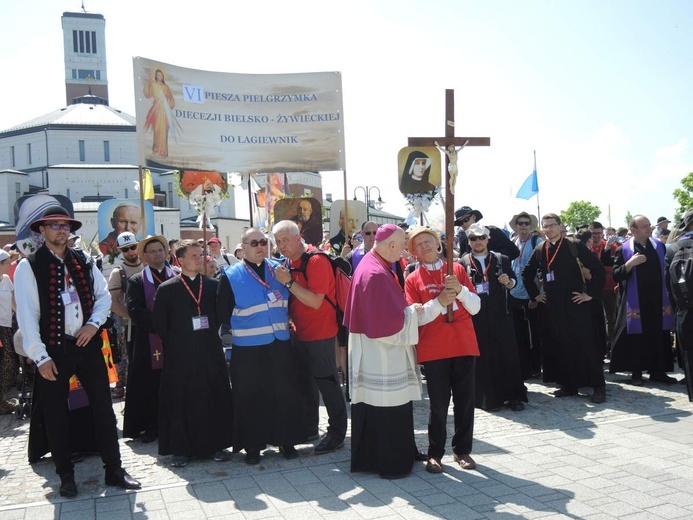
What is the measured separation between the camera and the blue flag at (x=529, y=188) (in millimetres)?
13742

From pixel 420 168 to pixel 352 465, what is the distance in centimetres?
684

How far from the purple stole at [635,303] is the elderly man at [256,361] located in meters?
5.13

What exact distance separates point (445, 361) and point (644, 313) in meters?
4.53

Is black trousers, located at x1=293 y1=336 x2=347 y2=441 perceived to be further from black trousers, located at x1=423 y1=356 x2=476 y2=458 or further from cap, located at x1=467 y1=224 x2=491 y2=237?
cap, located at x1=467 y1=224 x2=491 y2=237

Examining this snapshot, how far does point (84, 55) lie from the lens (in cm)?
9669

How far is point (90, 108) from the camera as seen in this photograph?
83.9m

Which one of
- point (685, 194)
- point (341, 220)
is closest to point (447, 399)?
point (341, 220)

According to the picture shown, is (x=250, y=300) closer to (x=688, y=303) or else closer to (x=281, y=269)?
(x=281, y=269)

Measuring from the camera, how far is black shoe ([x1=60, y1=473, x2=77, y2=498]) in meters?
5.30

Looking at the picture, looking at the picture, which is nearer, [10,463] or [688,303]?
[10,463]

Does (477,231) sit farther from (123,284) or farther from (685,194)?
(685,194)

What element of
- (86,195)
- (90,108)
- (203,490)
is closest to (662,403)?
(203,490)

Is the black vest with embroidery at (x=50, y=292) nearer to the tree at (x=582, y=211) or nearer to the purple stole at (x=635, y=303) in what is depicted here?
the purple stole at (x=635, y=303)

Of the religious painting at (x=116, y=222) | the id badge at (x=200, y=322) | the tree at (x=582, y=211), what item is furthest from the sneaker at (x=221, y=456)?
the tree at (x=582, y=211)
